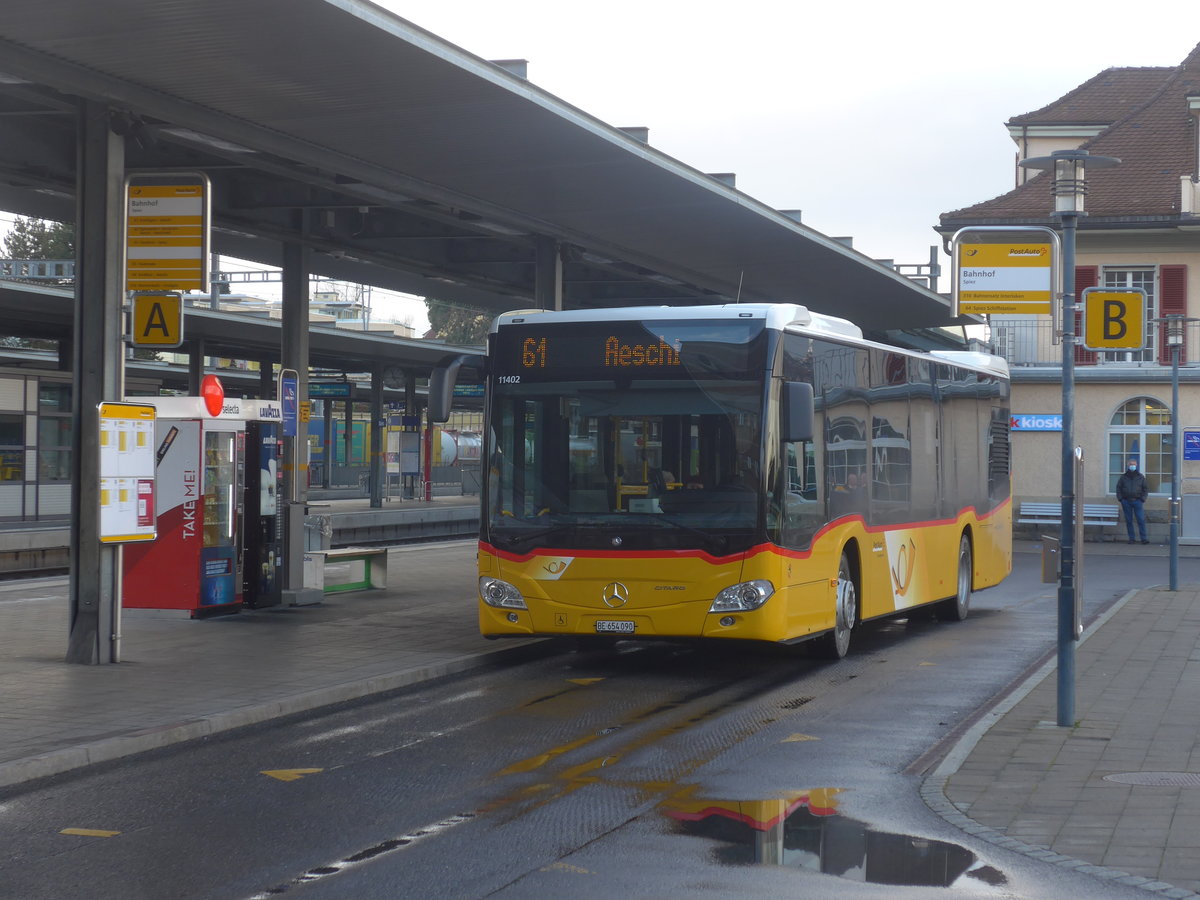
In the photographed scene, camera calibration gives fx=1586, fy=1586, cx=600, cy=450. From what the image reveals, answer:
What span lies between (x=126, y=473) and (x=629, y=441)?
388 centimetres

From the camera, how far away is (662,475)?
12297mm

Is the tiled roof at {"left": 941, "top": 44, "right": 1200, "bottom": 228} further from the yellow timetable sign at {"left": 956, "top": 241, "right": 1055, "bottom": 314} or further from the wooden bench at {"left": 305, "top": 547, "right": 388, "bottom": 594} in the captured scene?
the yellow timetable sign at {"left": 956, "top": 241, "right": 1055, "bottom": 314}

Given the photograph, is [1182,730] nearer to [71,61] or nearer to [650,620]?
[650,620]

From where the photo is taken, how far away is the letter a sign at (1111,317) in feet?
43.3

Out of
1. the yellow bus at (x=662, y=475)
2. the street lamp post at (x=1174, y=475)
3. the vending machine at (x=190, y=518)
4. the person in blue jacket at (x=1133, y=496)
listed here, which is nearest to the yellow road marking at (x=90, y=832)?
the yellow bus at (x=662, y=475)

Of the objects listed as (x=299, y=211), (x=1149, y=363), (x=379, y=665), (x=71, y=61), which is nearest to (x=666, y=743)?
(x=379, y=665)

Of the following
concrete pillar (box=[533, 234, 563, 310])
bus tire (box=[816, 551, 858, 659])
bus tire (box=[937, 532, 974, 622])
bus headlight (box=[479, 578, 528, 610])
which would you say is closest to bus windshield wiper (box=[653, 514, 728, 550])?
bus headlight (box=[479, 578, 528, 610])

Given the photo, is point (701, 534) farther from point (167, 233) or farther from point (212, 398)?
point (212, 398)

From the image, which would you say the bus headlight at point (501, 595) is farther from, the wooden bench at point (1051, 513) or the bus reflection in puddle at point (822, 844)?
the wooden bench at point (1051, 513)

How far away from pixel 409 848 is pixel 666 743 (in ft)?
10.00

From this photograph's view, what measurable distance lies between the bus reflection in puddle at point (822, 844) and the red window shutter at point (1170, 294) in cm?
3294

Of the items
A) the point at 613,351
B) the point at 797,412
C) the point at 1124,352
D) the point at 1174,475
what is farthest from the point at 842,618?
the point at 1124,352

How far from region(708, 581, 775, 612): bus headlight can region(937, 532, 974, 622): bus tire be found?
20.5ft

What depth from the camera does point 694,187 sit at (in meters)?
17.0
